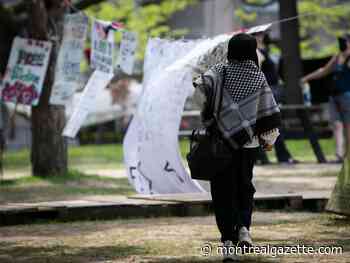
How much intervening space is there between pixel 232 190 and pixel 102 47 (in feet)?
22.8

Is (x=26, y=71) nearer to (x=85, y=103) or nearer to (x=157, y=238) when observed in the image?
(x=85, y=103)

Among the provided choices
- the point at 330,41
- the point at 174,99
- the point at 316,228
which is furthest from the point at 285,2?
the point at 330,41

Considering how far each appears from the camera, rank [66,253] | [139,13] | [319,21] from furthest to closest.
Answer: [319,21]
[139,13]
[66,253]

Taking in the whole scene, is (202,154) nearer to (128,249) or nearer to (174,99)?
(128,249)

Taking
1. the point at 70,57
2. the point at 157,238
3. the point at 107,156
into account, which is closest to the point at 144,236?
the point at 157,238

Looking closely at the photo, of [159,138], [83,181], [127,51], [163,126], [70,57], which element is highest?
[127,51]

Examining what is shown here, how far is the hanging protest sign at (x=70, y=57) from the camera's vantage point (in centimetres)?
1529

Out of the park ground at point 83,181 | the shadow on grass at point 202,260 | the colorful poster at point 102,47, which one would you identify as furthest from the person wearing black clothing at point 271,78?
the shadow on grass at point 202,260

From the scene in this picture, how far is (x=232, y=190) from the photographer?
8.15 m

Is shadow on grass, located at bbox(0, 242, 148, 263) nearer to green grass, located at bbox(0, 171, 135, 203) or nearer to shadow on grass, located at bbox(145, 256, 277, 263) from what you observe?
shadow on grass, located at bbox(145, 256, 277, 263)

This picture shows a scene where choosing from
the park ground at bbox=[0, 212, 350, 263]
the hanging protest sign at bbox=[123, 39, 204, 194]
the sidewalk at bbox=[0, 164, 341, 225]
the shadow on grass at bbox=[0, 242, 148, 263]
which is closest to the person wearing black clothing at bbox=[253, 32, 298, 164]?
the hanging protest sign at bbox=[123, 39, 204, 194]

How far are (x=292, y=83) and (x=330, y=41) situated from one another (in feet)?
69.2

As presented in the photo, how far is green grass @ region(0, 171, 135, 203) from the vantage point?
532 inches

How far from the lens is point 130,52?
14.6m
